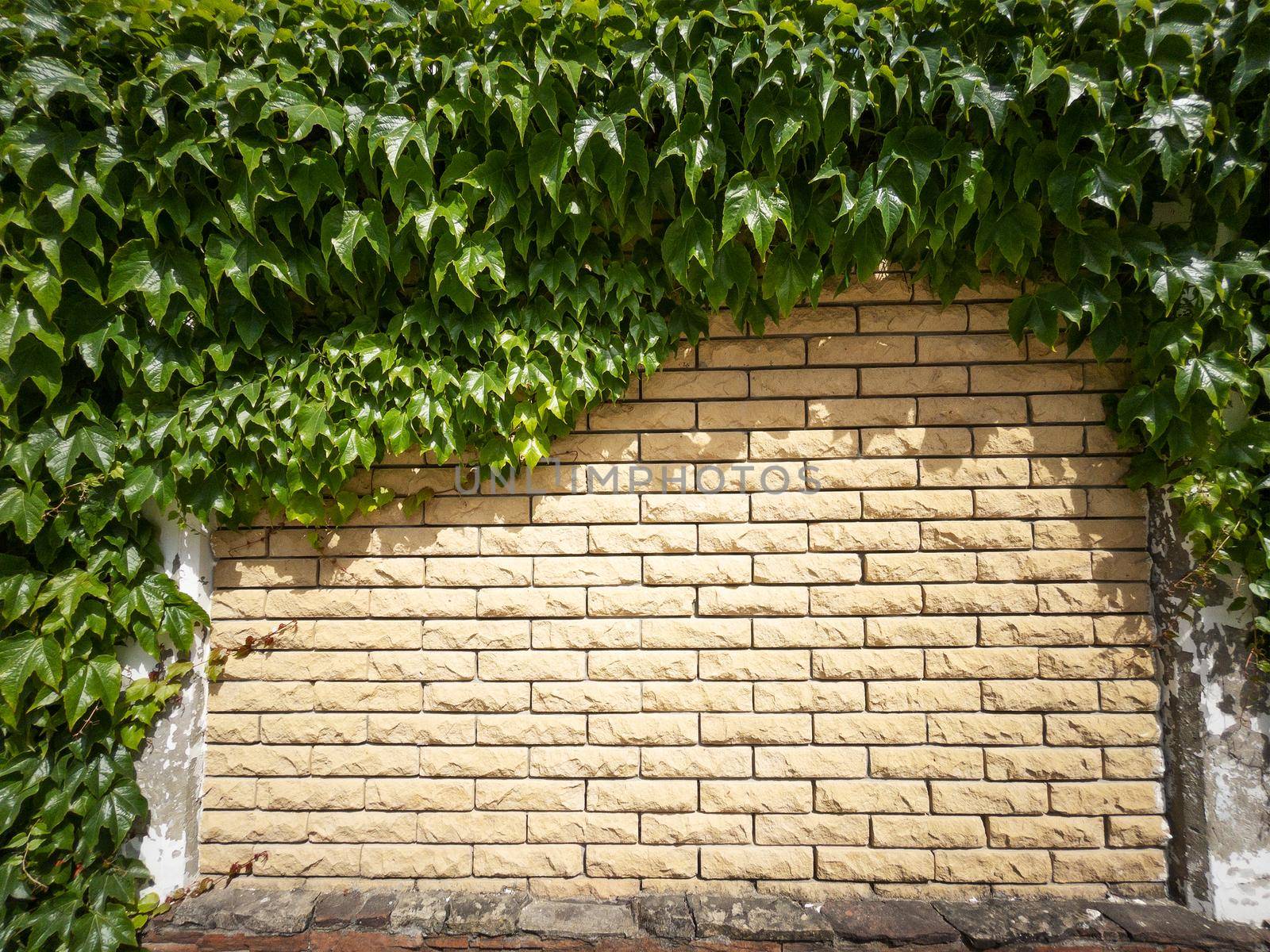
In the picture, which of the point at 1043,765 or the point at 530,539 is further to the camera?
the point at 530,539

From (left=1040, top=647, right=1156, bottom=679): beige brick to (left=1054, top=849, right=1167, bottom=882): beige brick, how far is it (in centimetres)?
64

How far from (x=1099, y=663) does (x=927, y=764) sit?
2.47 ft

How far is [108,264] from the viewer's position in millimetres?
2430

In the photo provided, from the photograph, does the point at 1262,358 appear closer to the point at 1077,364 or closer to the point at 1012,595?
the point at 1077,364

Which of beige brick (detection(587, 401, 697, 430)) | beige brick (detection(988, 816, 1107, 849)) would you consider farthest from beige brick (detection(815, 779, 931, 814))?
beige brick (detection(587, 401, 697, 430))

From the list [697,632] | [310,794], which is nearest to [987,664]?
[697,632]

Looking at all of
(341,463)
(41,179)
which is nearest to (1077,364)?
(341,463)

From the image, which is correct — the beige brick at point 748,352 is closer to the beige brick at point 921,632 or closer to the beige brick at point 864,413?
the beige brick at point 864,413

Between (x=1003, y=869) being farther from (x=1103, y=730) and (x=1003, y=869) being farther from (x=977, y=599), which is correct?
(x=977, y=599)

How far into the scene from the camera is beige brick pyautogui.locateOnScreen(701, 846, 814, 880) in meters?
2.46

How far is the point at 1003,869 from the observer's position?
2.45 metres

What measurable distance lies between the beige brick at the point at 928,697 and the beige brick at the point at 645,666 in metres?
0.72

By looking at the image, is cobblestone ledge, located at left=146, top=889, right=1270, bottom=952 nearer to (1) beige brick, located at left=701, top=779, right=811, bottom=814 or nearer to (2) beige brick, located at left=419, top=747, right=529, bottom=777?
(1) beige brick, located at left=701, top=779, right=811, bottom=814

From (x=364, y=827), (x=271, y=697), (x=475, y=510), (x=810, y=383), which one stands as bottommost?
(x=364, y=827)
